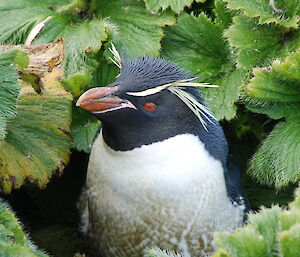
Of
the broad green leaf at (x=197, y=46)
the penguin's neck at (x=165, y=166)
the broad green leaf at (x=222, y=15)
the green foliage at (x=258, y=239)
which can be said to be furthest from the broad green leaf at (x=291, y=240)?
the broad green leaf at (x=222, y=15)

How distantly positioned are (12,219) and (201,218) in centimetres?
85

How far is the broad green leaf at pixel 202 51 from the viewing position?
330 cm

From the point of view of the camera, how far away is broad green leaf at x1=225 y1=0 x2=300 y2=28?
3.11 m

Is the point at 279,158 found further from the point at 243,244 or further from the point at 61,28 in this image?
the point at 243,244

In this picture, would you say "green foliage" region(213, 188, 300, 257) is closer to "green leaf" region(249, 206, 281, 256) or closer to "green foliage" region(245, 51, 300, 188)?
"green leaf" region(249, 206, 281, 256)

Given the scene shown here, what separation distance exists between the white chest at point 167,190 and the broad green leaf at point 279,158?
0.28m

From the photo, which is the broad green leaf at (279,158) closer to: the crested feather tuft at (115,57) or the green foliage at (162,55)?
the green foliage at (162,55)

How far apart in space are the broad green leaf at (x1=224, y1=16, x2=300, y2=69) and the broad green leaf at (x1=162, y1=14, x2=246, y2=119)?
3.9 inches

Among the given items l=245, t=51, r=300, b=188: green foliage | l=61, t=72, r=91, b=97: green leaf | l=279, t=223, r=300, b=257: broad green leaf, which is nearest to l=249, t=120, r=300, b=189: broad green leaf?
l=245, t=51, r=300, b=188: green foliage

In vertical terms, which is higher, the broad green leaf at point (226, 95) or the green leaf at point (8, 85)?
the green leaf at point (8, 85)

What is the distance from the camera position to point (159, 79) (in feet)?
8.71

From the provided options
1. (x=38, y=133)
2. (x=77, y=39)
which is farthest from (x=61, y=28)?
(x=38, y=133)

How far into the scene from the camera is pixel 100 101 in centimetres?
253

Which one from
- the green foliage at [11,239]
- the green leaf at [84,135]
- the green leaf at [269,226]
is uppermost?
the green leaf at [269,226]
